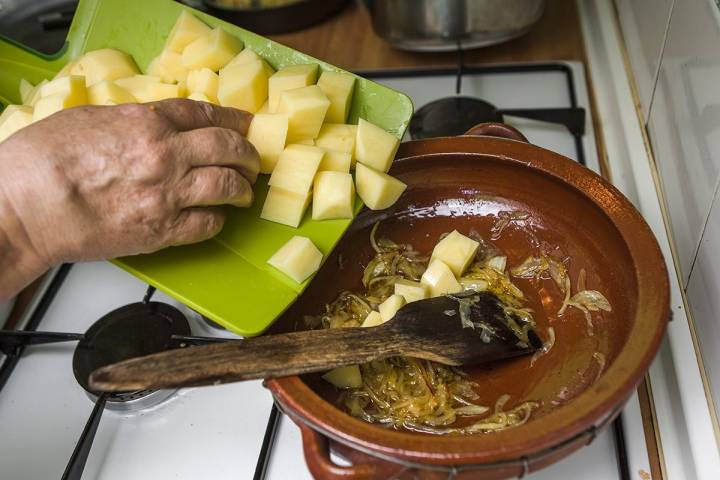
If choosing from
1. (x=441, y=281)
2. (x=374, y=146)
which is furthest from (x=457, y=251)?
(x=374, y=146)

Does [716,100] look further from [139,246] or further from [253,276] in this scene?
[139,246]

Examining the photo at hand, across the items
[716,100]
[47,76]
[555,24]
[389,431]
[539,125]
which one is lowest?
[389,431]

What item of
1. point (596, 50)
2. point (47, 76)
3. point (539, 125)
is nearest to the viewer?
point (47, 76)

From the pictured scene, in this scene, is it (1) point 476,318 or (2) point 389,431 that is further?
(1) point 476,318

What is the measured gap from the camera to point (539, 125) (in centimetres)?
128

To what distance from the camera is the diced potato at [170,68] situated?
3.37 ft

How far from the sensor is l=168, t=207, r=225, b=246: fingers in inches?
32.2

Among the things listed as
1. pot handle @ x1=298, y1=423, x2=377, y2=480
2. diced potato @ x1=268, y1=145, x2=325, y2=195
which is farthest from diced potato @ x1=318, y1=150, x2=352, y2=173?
pot handle @ x1=298, y1=423, x2=377, y2=480

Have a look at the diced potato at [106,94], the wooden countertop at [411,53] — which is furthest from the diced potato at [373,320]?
the wooden countertop at [411,53]

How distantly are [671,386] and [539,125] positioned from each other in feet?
1.82

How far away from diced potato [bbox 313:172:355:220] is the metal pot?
1.95 ft

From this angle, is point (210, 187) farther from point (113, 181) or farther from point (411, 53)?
point (411, 53)

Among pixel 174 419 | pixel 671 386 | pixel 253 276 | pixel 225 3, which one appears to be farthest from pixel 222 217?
pixel 225 3

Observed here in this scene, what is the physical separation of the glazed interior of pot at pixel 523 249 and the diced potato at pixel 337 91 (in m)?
0.11
